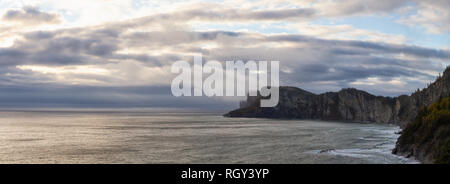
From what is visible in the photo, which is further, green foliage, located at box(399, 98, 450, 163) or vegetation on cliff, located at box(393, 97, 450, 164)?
vegetation on cliff, located at box(393, 97, 450, 164)

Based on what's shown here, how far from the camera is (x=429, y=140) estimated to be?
6531 centimetres

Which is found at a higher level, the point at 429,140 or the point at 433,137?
the point at 433,137

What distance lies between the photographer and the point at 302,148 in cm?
8494

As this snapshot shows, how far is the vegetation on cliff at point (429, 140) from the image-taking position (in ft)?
186

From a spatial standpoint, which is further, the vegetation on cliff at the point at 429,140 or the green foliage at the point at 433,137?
the vegetation on cliff at the point at 429,140

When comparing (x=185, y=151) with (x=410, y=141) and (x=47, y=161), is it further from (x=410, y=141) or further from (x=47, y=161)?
(x=410, y=141)

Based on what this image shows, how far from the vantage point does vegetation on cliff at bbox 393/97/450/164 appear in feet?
186
